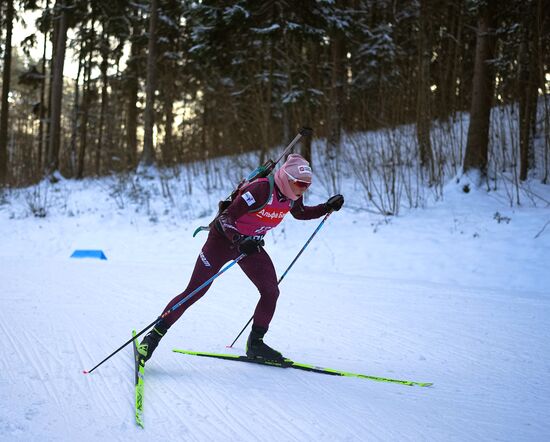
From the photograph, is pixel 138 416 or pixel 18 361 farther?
pixel 18 361

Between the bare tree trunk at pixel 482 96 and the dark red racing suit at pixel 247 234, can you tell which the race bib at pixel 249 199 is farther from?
the bare tree trunk at pixel 482 96

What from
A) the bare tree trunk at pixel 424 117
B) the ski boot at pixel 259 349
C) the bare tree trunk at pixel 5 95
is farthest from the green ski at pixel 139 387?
the bare tree trunk at pixel 5 95

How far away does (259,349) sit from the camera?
405 cm

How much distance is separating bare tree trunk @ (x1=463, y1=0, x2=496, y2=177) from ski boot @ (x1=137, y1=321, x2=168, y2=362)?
842 cm

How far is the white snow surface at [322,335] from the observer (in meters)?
2.96

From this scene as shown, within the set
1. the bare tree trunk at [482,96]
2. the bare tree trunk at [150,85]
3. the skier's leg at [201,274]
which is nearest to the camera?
the skier's leg at [201,274]

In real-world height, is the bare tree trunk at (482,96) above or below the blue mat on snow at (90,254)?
above

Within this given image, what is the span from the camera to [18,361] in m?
3.76

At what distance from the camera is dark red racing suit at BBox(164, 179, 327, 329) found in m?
3.81

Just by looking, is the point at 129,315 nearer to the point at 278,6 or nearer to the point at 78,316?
the point at 78,316

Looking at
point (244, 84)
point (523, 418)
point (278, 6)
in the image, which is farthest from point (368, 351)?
point (244, 84)

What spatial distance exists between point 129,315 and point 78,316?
53 centimetres

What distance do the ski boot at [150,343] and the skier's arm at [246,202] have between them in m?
1.00

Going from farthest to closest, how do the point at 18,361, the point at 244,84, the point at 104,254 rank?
1. the point at 244,84
2. the point at 104,254
3. the point at 18,361
